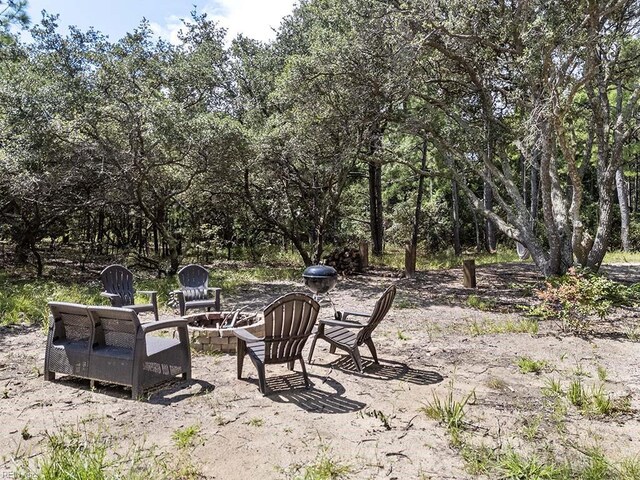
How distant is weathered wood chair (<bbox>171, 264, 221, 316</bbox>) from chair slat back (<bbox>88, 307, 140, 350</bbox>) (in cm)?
227

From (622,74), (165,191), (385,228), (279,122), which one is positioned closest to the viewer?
(622,74)

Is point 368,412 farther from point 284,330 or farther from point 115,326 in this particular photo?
point 115,326

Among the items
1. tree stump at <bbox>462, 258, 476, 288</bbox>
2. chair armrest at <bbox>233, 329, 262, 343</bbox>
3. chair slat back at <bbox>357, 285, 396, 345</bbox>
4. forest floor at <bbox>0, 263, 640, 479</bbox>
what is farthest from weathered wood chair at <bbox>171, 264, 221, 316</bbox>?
tree stump at <bbox>462, 258, 476, 288</bbox>

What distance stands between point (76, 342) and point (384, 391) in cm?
252

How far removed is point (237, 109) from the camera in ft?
45.9

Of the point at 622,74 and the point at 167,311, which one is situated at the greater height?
the point at 622,74

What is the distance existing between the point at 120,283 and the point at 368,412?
4.21m

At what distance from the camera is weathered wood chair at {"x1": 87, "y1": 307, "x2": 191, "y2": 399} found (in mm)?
3281

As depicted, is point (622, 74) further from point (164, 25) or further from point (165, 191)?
point (164, 25)

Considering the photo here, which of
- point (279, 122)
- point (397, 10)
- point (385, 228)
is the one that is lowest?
point (385, 228)

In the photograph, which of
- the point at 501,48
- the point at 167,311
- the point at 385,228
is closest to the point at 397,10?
the point at 501,48

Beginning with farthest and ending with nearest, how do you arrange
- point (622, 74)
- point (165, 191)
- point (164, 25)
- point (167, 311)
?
point (164, 25) → point (165, 191) → point (622, 74) → point (167, 311)

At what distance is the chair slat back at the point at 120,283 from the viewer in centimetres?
586

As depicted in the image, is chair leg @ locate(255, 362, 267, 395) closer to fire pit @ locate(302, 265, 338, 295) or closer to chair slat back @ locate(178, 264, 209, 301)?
fire pit @ locate(302, 265, 338, 295)
